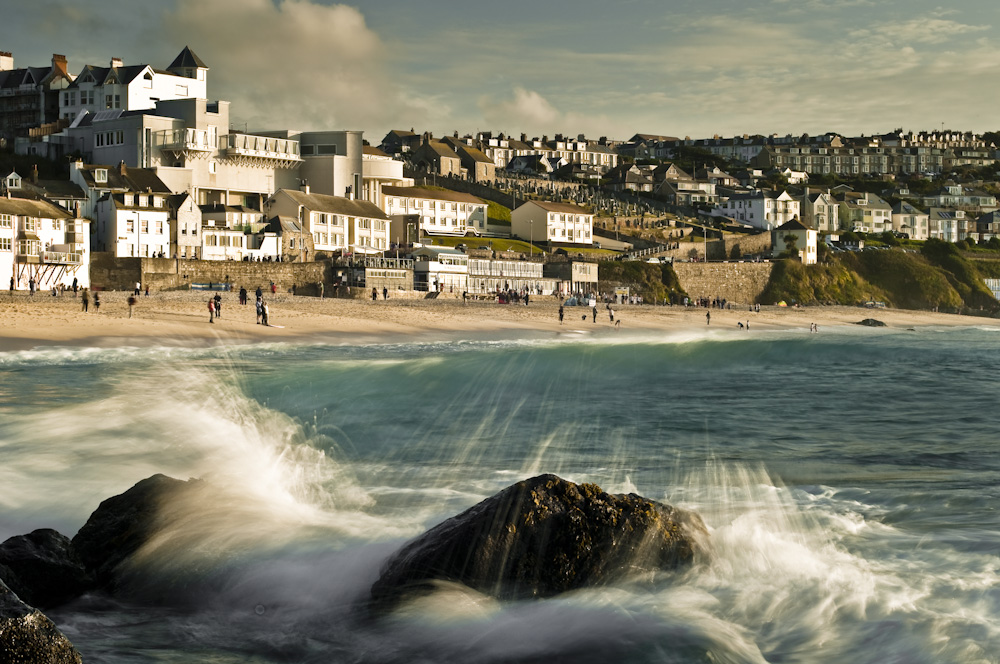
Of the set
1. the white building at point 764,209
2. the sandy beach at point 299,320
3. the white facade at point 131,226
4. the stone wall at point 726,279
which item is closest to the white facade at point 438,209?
the stone wall at point 726,279

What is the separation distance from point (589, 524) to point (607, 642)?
108 centimetres

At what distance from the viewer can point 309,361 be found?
1094 inches

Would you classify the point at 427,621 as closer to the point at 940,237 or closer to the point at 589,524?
the point at 589,524

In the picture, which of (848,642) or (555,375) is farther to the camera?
(555,375)

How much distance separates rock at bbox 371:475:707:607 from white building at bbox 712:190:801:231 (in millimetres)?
99304

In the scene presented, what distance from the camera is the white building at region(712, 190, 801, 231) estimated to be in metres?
105

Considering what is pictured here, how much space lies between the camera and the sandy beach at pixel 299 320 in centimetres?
3222

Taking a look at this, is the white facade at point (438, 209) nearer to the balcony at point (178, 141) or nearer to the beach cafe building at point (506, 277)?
the beach cafe building at point (506, 277)

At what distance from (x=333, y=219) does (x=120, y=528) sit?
198 feet

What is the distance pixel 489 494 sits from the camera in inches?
452

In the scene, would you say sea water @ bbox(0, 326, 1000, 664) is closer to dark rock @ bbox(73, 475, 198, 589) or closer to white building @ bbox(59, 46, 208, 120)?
dark rock @ bbox(73, 475, 198, 589)

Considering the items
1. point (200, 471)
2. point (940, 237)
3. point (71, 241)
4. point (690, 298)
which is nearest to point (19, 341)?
point (200, 471)

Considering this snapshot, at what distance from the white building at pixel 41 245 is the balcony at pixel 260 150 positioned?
19.5 metres

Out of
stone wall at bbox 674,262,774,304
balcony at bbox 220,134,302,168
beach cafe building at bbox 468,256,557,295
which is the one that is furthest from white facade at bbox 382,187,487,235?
stone wall at bbox 674,262,774,304
